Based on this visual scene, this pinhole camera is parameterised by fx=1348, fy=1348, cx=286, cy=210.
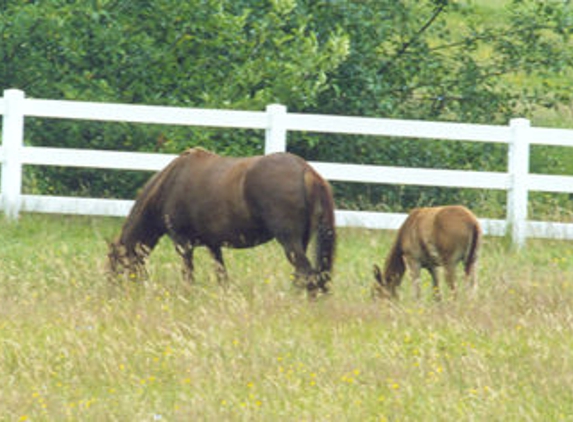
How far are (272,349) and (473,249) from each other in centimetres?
265

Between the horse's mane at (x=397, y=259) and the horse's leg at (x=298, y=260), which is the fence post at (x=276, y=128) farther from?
the horse's leg at (x=298, y=260)

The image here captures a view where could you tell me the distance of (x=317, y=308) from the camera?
8695 millimetres

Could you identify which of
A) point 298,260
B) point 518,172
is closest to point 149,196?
point 298,260

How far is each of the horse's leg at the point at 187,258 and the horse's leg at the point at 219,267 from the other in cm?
19

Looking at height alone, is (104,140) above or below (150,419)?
above

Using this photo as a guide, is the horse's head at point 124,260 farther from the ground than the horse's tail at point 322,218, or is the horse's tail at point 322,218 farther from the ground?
the horse's tail at point 322,218

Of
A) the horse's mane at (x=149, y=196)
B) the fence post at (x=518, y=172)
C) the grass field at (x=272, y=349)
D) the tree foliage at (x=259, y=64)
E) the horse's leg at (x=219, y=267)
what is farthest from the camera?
the tree foliage at (x=259, y=64)

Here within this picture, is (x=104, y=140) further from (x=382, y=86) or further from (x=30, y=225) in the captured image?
(x=382, y=86)

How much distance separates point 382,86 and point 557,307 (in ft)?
19.1

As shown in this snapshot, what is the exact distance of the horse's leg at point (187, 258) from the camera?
9.74m

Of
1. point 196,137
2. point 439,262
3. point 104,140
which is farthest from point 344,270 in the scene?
point 104,140

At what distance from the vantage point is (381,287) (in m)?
9.30

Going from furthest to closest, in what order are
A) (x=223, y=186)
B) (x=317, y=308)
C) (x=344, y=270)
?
1. (x=344, y=270)
2. (x=223, y=186)
3. (x=317, y=308)

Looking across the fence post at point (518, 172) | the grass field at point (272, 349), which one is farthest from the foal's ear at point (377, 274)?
the fence post at point (518, 172)
